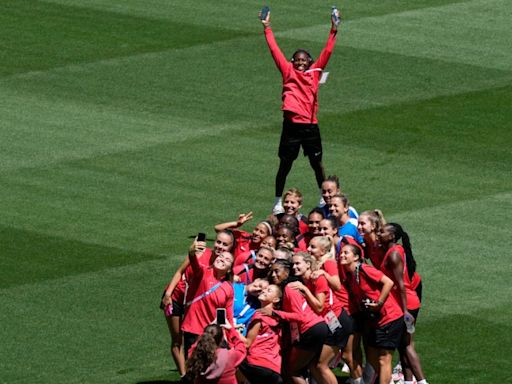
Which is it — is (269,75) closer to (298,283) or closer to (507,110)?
(507,110)

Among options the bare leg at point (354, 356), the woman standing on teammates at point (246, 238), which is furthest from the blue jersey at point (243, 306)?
the bare leg at point (354, 356)

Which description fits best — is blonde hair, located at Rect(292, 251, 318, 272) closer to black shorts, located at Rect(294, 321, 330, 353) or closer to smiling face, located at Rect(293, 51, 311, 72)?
black shorts, located at Rect(294, 321, 330, 353)

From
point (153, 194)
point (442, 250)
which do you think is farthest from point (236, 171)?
point (442, 250)

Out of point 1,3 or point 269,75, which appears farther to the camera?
point 1,3

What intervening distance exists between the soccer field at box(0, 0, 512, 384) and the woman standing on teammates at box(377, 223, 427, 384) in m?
0.47

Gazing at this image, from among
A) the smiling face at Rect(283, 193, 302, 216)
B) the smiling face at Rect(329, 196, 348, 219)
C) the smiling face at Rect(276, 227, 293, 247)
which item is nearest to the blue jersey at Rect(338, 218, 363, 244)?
the smiling face at Rect(329, 196, 348, 219)

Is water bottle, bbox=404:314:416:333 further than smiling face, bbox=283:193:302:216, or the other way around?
smiling face, bbox=283:193:302:216

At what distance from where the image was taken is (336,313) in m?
18.0

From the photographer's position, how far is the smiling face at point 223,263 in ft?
57.3

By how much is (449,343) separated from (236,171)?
8.30 meters

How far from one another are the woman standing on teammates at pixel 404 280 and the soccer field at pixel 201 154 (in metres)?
0.47

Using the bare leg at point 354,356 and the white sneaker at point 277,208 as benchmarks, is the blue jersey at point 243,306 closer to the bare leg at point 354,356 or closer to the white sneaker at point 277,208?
the bare leg at point 354,356

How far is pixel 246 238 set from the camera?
798 inches

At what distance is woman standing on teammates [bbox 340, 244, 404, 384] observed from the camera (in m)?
17.8
